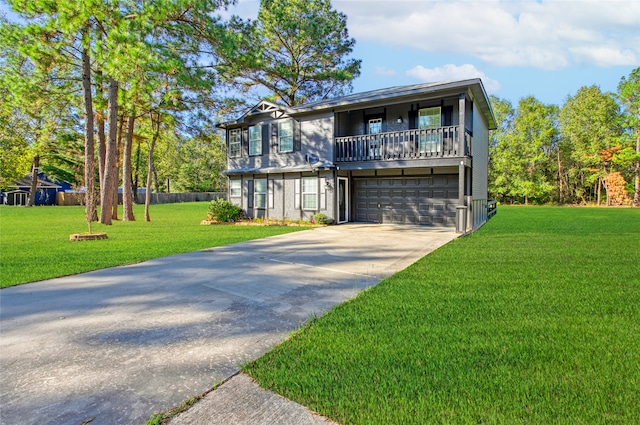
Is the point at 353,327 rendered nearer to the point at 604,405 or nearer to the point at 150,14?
the point at 604,405

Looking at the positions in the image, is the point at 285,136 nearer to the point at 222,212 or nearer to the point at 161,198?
the point at 222,212

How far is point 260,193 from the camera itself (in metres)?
16.9

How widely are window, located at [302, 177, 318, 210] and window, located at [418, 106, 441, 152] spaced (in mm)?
4527

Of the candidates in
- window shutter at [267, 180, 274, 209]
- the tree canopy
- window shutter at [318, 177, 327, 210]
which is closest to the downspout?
window shutter at [318, 177, 327, 210]

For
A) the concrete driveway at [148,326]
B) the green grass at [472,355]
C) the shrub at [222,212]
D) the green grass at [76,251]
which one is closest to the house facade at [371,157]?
the shrub at [222,212]

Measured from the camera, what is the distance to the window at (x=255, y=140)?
55.3 ft

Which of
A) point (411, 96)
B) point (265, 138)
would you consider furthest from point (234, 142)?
point (411, 96)

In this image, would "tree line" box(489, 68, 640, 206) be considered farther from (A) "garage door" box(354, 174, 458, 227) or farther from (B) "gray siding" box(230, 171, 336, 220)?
(B) "gray siding" box(230, 171, 336, 220)

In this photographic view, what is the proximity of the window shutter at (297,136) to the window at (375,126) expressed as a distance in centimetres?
301

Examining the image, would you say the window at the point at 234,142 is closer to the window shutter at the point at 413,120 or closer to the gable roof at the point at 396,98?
the gable roof at the point at 396,98

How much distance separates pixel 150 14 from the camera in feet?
39.5

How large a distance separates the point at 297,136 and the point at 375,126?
3.32 metres

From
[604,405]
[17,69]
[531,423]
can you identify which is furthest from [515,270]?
[17,69]

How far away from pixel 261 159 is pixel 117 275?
11.5 m
